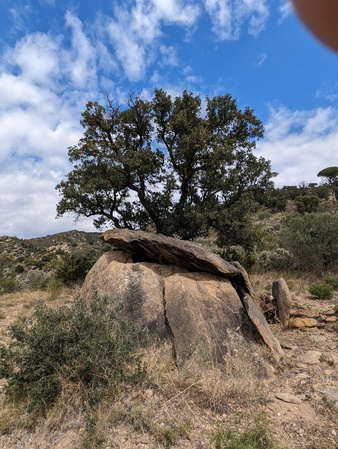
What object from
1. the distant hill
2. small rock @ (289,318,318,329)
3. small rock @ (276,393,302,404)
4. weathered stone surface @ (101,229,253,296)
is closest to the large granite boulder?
weathered stone surface @ (101,229,253,296)

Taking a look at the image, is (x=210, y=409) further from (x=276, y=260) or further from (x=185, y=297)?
(x=276, y=260)

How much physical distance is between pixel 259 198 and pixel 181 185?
11.5ft

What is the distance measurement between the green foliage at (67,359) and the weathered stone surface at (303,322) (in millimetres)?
4671

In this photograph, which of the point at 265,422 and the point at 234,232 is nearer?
the point at 265,422

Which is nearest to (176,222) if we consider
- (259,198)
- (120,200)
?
(120,200)

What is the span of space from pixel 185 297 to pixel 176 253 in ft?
3.99

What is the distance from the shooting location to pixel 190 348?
6000 mm

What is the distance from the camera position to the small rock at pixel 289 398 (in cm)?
480

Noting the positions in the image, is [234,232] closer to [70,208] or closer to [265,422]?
[70,208]

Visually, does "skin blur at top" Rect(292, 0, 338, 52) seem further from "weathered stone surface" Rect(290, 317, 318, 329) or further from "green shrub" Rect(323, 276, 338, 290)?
"green shrub" Rect(323, 276, 338, 290)

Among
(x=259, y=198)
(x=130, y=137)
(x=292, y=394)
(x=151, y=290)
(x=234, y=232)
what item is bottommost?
(x=292, y=394)

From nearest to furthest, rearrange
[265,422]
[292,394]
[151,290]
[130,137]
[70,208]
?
[265,422] → [292,394] → [151,290] → [70,208] → [130,137]

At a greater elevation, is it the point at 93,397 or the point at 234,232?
the point at 234,232

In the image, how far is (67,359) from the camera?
461 cm
